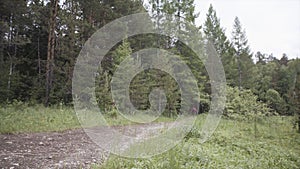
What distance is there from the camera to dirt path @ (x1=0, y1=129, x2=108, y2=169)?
4.51 m

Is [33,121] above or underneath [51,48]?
underneath

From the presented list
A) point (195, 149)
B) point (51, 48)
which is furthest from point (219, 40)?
point (195, 149)

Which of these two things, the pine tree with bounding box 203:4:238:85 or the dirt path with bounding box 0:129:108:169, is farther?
the pine tree with bounding box 203:4:238:85

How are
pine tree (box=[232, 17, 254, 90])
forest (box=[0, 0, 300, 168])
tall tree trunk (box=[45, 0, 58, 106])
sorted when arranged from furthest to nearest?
1. pine tree (box=[232, 17, 254, 90])
2. tall tree trunk (box=[45, 0, 58, 106])
3. forest (box=[0, 0, 300, 168])

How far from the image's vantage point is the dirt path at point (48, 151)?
451 centimetres

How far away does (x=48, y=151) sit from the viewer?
5512 mm

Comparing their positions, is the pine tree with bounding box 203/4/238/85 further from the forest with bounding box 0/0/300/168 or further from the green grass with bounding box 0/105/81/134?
the green grass with bounding box 0/105/81/134

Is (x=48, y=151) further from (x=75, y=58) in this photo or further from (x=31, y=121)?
(x=75, y=58)

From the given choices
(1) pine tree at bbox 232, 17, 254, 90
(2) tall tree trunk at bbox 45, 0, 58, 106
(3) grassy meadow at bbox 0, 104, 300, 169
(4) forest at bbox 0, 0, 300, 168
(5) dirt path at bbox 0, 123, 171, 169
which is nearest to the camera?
(5) dirt path at bbox 0, 123, 171, 169

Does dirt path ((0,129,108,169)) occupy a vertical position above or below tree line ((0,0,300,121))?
below

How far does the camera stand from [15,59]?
17.2 meters

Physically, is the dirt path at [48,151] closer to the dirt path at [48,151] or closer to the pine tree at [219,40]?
the dirt path at [48,151]

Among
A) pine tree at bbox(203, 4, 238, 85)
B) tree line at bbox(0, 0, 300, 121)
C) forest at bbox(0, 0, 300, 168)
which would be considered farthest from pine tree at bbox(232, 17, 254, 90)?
tree line at bbox(0, 0, 300, 121)

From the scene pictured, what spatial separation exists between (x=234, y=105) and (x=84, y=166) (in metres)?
13.8
